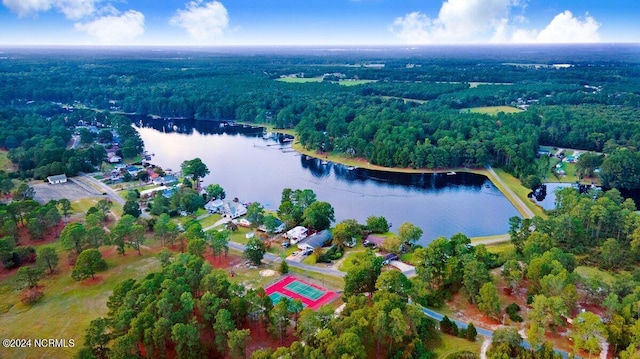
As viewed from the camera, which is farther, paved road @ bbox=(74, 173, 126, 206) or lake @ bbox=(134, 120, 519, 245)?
paved road @ bbox=(74, 173, 126, 206)

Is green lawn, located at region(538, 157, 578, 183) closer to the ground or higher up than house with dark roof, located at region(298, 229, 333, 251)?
higher up

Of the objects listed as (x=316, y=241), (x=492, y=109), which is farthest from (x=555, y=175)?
(x=492, y=109)

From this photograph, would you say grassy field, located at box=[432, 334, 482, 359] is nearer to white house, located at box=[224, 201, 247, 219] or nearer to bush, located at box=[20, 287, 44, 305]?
white house, located at box=[224, 201, 247, 219]

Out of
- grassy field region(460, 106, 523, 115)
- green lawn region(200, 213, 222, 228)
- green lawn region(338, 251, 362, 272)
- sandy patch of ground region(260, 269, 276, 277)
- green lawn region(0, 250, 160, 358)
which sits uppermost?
grassy field region(460, 106, 523, 115)

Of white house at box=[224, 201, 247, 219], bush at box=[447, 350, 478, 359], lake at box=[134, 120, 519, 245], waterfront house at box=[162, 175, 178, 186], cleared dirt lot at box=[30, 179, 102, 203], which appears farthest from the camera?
waterfront house at box=[162, 175, 178, 186]

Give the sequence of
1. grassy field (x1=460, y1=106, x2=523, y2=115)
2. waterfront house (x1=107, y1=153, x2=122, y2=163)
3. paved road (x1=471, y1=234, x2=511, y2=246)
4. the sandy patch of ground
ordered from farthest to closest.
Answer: grassy field (x1=460, y1=106, x2=523, y2=115)
waterfront house (x1=107, y1=153, x2=122, y2=163)
paved road (x1=471, y1=234, x2=511, y2=246)
the sandy patch of ground

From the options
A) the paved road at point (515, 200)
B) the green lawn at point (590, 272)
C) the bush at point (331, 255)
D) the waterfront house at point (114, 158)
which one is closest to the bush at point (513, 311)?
the green lawn at point (590, 272)

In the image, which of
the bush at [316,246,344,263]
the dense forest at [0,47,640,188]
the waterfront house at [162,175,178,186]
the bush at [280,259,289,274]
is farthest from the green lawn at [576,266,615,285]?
the waterfront house at [162,175,178,186]
